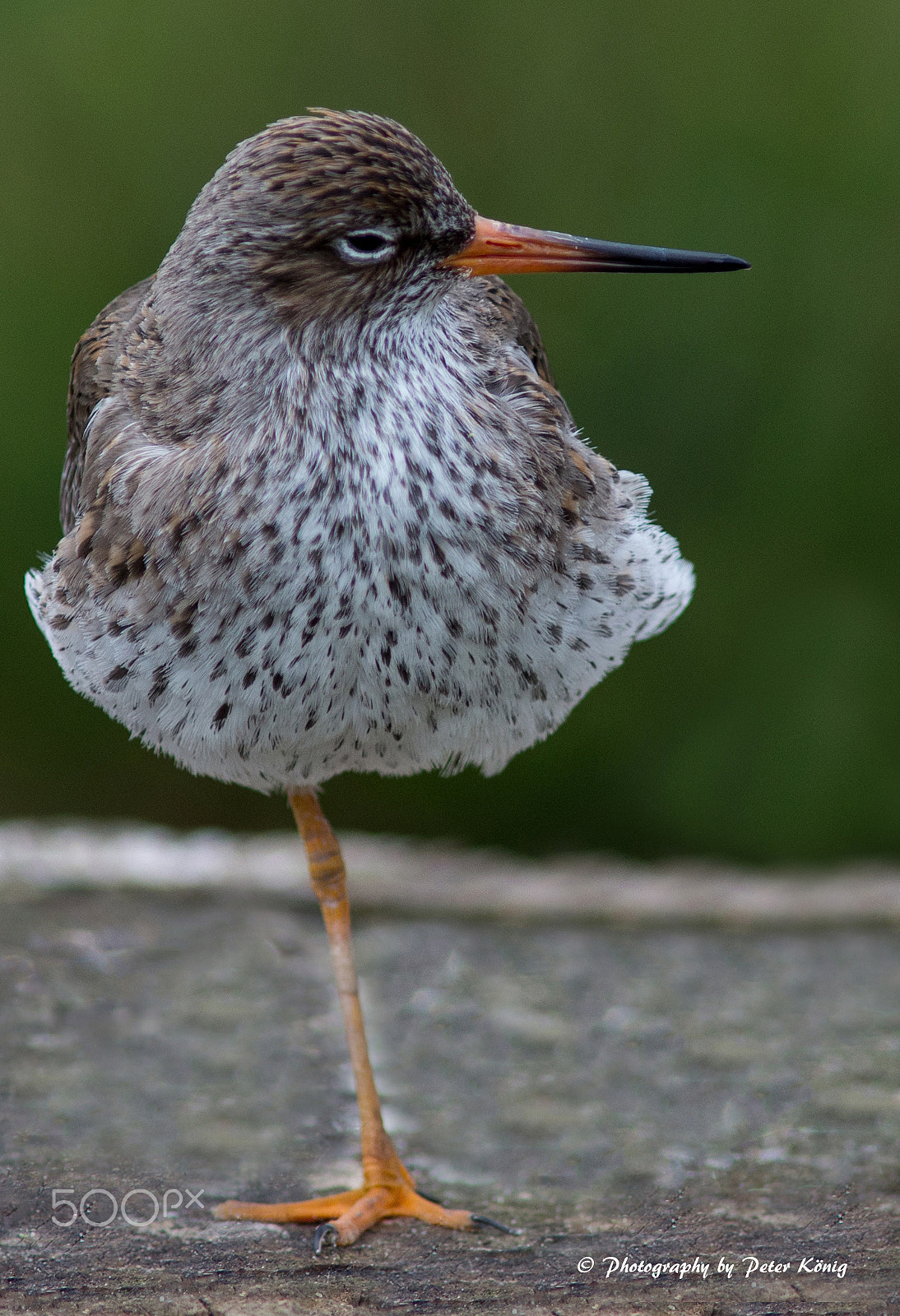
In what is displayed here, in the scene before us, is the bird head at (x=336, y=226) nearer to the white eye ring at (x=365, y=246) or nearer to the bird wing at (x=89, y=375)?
the white eye ring at (x=365, y=246)

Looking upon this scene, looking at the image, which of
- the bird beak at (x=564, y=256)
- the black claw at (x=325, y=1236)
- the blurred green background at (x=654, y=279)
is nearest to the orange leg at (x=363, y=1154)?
the black claw at (x=325, y=1236)

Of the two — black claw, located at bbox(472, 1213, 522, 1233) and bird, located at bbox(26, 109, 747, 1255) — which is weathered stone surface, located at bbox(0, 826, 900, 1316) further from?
bird, located at bbox(26, 109, 747, 1255)

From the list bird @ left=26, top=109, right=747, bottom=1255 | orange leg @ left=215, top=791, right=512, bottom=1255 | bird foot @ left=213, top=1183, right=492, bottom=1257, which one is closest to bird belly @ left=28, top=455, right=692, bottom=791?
bird @ left=26, top=109, right=747, bottom=1255

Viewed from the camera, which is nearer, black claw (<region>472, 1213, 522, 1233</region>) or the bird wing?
black claw (<region>472, 1213, 522, 1233</region>)

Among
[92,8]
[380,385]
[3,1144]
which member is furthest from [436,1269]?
[92,8]

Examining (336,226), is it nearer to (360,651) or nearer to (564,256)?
(564,256)

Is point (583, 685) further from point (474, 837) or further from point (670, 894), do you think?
point (474, 837)
